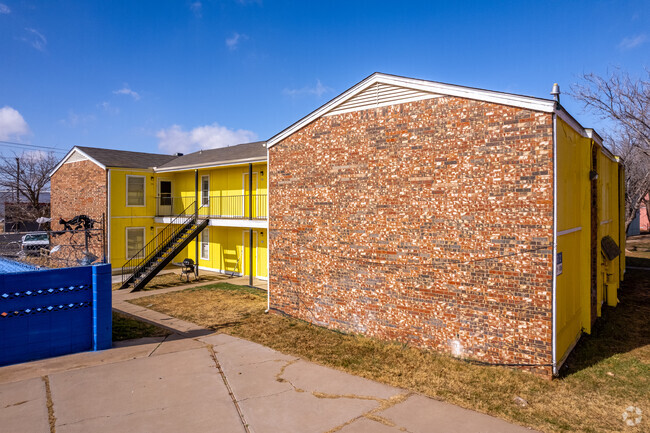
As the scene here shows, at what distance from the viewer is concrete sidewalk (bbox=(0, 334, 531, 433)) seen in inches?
215

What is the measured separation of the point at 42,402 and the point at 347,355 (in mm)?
5082

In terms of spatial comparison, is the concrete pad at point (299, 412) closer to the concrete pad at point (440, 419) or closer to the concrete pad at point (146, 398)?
the concrete pad at point (146, 398)

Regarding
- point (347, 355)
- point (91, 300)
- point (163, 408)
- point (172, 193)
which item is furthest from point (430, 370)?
point (172, 193)

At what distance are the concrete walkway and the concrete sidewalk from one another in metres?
→ 0.01

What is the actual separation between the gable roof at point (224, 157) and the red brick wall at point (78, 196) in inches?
114

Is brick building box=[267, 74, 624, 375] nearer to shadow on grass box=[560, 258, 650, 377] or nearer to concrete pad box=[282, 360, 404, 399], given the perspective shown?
shadow on grass box=[560, 258, 650, 377]

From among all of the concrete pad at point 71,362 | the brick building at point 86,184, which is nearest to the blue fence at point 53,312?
the concrete pad at point 71,362

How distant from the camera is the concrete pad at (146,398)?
548 cm

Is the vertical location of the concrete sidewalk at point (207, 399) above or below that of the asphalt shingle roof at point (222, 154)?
below

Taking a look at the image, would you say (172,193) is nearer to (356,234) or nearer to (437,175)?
(356,234)

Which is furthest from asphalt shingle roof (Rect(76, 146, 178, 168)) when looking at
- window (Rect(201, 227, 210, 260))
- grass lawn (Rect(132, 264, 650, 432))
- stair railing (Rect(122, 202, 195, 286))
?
grass lawn (Rect(132, 264, 650, 432))

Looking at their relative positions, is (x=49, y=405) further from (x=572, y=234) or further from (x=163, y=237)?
(x=163, y=237)

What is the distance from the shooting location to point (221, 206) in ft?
60.6

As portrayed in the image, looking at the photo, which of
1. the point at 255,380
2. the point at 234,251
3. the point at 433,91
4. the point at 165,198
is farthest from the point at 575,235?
the point at 165,198
